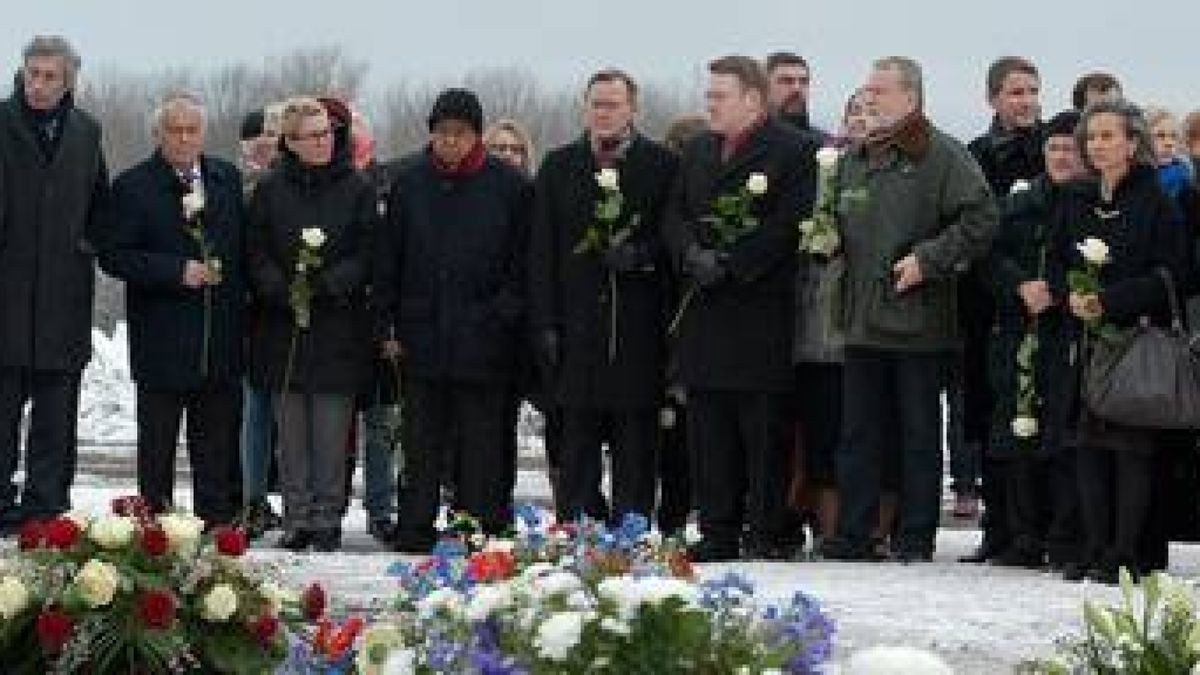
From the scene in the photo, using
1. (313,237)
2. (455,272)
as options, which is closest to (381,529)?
(455,272)

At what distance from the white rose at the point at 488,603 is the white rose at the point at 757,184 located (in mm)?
5764

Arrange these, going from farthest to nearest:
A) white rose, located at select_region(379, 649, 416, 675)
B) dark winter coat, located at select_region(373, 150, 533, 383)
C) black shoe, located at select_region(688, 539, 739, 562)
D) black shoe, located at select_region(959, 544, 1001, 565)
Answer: dark winter coat, located at select_region(373, 150, 533, 383)
black shoe, located at select_region(959, 544, 1001, 565)
black shoe, located at select_region(688, 539, 739, 562)
white rose, located at select_region(379, 649, 416, 675)

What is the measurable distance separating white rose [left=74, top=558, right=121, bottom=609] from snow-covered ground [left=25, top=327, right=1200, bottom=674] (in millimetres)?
836

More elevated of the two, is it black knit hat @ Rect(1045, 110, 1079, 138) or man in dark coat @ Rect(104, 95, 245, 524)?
black knit hat @ Rect(1045, 110, 1079, 138)

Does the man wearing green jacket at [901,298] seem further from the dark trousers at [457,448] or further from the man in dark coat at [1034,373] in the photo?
the dark trousers at [457,448]

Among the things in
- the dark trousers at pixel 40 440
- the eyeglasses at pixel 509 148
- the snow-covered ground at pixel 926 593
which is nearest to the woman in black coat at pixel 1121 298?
the snow-covered ground at pixel 926 593

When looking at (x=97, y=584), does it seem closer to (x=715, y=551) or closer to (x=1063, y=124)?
(x=715, y=551)

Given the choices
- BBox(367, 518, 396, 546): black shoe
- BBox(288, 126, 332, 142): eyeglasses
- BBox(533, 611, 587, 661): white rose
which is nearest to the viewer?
BBox(533, 611, 587, 661): white rose

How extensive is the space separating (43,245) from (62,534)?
416 cm

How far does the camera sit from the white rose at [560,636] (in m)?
5.18

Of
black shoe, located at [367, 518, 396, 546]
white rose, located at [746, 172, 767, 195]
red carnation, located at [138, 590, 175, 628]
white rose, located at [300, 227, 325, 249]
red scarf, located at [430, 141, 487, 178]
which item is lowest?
black shoe, located at [367, 518, 396, 546]

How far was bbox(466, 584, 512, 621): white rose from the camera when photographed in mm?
5539

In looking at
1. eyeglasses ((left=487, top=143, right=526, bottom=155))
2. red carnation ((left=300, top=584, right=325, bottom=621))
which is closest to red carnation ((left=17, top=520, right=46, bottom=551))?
red carnation ((left=300, top=584, right=325, bottom=621))

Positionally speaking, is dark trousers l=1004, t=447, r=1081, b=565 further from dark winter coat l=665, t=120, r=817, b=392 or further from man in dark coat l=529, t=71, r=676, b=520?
man in dark coat l=529, t=71, r=676, b=520
